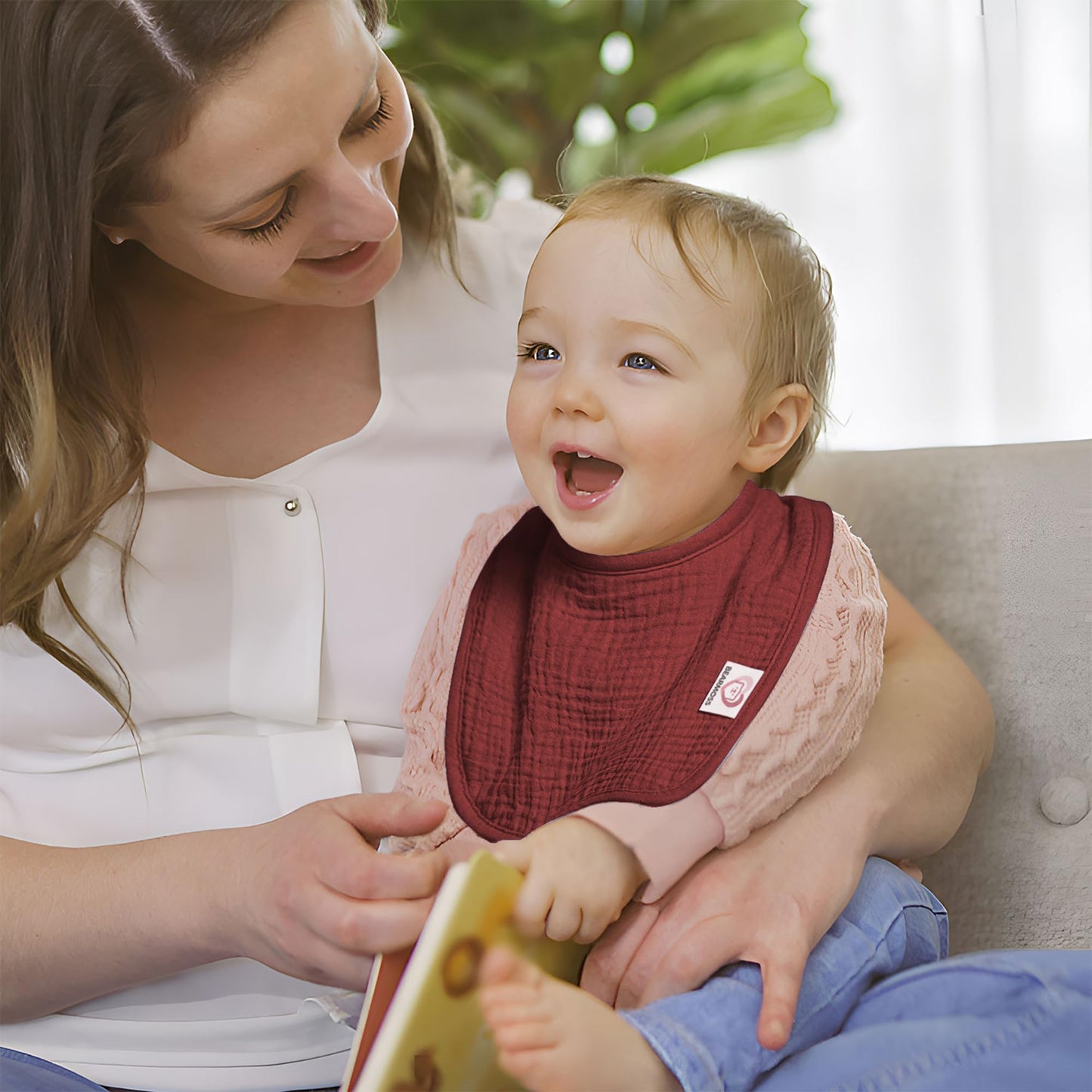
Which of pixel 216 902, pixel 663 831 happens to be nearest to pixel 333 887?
pixel 216 902

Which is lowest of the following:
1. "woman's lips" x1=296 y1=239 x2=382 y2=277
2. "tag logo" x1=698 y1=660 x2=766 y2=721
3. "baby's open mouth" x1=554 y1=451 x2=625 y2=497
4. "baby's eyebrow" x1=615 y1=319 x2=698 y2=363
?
"tag logo" x1=698 y1=660 x2=766 y2=721

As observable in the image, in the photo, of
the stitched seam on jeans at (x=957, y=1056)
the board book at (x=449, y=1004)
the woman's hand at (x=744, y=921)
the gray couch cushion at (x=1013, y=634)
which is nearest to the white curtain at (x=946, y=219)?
the gray couch cushion at (x=1013, y=634)

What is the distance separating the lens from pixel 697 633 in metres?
0.93

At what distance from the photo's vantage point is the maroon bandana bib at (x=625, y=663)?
0.88 meters

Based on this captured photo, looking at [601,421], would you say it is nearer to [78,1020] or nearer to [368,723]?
[368,723]

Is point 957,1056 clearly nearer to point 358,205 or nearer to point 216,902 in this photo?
point 216,902

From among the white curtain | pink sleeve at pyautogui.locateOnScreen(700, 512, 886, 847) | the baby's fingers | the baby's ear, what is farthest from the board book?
the white curtain

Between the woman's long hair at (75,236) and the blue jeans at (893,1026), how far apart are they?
1.85 ft

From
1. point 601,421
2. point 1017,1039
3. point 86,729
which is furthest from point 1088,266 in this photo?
point 86,729

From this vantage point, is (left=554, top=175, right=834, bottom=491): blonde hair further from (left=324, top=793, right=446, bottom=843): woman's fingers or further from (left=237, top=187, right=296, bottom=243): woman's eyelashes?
(left=324, top=793, right=446, bottom=843): woman's fingers

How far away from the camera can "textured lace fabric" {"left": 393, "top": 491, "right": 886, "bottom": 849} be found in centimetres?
85

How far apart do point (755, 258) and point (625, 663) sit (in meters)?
0.36

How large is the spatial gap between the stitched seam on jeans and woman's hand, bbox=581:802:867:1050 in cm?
6

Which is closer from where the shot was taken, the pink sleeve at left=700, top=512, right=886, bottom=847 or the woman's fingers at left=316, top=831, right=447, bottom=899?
the woman's fingers at left=316, top=831, right=447, bottom=899
